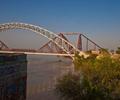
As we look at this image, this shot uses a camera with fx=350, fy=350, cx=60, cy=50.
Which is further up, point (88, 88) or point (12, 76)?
point (12, 76)

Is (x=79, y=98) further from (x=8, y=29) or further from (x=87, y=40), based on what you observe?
(x=87, y=40)

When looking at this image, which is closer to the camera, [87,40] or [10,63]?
[10,63]

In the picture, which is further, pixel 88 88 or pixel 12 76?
pixel 12 76

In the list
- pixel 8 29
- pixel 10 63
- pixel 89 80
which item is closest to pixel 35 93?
pixel 10 63

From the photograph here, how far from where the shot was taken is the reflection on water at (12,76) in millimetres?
27042

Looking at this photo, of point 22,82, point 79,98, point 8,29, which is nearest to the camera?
point 79,98

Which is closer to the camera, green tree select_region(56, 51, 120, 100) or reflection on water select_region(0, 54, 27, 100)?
green tree select_region(56, 51, 120, 100)

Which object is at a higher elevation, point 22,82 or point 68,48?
point 68,48

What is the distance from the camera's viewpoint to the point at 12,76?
28828 millimetres

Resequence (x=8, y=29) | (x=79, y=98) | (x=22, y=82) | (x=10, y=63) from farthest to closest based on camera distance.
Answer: (x=8, y=29), (x=22, y=82), (x=10, y=63), (x=79, y=98)

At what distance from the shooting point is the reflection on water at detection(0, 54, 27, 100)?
88.7 feet

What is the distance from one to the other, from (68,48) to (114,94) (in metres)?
67.3

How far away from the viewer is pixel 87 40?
407 ft

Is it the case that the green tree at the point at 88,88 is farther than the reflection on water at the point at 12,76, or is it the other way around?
the reflection on water at the point at 12,76
